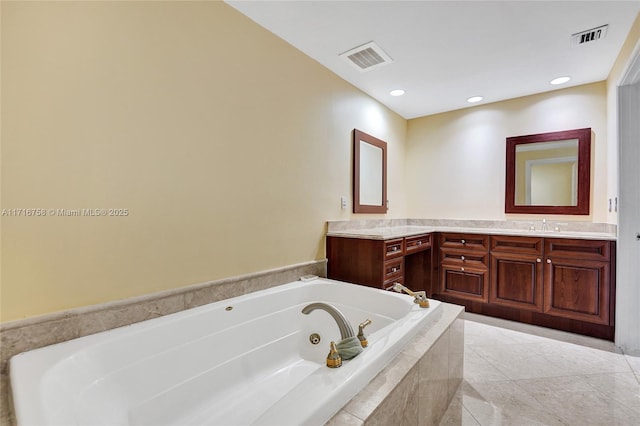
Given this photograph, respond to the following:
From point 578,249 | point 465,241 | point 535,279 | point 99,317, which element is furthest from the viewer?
point 465,241

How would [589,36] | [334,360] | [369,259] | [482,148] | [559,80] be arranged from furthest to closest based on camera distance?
[482,148] < [559,80] < [369,259] < [589,36] < [334,360]

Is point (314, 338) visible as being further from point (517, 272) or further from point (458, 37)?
point (458, 37)

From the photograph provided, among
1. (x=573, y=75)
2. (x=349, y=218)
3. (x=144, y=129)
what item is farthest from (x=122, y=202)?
(x=573, y=75)

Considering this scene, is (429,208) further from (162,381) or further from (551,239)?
(162,381)

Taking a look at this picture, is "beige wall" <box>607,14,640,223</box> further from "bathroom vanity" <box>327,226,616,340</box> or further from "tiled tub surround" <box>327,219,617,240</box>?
"bathroom vanity" <box>327,226,616,340</box>

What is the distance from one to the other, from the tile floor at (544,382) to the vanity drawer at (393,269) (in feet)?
2.47

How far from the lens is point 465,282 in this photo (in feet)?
9.61

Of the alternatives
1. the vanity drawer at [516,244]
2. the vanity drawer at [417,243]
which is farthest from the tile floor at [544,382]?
the vanity drawer at [417,243]

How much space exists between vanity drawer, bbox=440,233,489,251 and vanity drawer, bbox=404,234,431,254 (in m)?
0.19

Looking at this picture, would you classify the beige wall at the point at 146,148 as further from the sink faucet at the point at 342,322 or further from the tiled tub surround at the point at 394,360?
the sink faucet at the point at 342,322

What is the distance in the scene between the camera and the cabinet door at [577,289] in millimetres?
2305

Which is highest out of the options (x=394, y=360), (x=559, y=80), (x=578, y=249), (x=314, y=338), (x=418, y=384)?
(x=559, y=80)

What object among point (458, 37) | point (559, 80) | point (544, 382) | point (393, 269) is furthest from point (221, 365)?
point (559, 80)

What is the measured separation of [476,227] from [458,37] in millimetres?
2085
